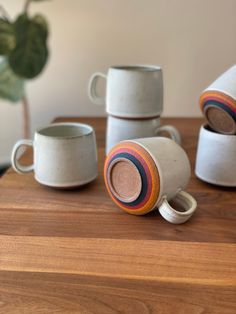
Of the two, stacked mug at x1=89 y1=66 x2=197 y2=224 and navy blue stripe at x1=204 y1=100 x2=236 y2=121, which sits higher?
navy blue stripe at x1=204 y1=100 x2=236 y2=121

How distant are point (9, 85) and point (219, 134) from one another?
2.46 feet

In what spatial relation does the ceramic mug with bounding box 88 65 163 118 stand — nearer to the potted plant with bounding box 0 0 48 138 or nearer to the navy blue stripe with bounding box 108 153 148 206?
the navy blue stripe with bounding box 108 153 148 206

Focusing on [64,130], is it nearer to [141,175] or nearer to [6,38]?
[141,175]

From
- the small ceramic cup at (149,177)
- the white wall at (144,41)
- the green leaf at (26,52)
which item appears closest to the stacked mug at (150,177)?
the small ceramic cup at (149,177)

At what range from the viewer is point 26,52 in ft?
3.50

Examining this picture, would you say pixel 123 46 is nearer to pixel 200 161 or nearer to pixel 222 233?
pixel 200 161

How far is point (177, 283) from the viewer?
413mm

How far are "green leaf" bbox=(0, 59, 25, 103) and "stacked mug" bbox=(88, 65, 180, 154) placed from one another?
51 centimetres

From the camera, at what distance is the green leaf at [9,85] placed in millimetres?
1126

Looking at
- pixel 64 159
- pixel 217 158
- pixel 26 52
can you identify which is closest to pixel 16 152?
pixel 64 159

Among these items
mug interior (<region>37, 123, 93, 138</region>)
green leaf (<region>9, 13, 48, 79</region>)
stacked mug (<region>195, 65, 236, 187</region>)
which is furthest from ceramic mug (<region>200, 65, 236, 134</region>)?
green leaf (<region>9, 13, 48, 79</region>)

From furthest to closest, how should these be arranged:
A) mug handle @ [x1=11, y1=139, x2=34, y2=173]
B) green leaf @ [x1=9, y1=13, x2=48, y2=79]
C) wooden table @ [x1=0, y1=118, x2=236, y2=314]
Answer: green leaf @ [x1=9, y1=13, x2=48, y2=79]
mug handle @ [x1=11, y1=139, x2=34, y2=173]
wooden table @ [x1=0, y1=118, x2=236, y2=314]

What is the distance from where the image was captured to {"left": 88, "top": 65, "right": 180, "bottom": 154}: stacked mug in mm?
676

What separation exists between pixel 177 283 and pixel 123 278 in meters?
0.06
